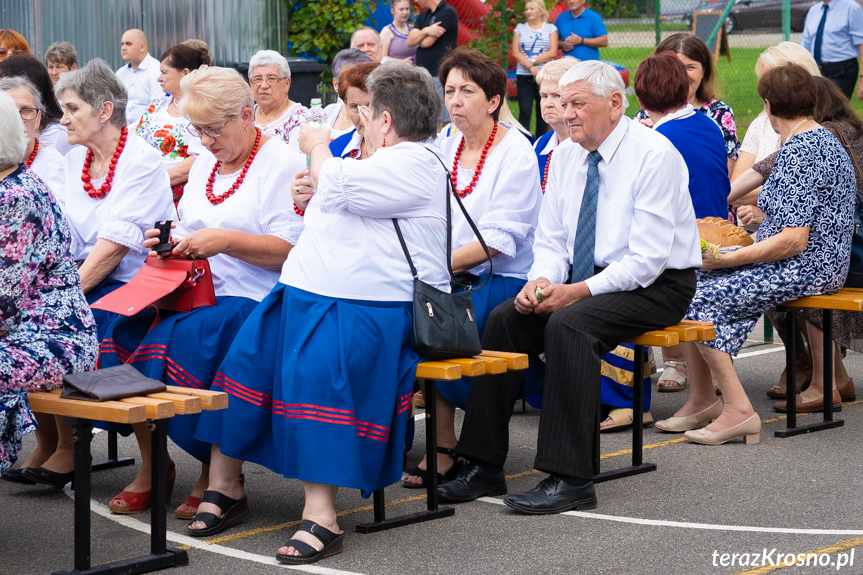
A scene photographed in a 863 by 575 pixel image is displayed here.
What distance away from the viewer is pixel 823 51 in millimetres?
11305

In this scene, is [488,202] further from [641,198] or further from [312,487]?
[312,487]

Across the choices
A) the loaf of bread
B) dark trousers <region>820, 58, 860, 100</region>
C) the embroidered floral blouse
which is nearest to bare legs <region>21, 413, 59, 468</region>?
the embroidered floral blouse

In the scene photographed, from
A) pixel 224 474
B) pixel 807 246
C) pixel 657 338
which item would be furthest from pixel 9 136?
pixel 807 246

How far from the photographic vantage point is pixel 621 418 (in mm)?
5730

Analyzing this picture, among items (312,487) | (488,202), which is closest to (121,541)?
(312,487)

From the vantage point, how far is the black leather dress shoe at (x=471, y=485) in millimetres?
4527

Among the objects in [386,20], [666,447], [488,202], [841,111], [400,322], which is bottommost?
[666,447]

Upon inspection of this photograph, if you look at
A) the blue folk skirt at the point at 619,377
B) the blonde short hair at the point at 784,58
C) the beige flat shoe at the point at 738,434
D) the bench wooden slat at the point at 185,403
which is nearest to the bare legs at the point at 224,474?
the bench wooden slat at the point at 185,403

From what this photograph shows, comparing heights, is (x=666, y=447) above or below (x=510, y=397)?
below

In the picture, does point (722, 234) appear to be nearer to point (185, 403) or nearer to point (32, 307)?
point (185, 403)

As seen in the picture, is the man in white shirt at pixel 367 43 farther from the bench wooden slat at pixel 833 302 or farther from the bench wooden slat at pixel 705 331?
the bench wooden slat at pixel 705 331

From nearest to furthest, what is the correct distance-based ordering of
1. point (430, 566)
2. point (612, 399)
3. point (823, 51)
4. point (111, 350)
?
point (430, 566), point (111, 350), point (612, 399), point (823, 51)

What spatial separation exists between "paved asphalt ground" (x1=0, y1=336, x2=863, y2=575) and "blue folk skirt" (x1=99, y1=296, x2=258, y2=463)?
0.37 meters

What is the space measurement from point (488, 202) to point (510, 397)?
0.99m
